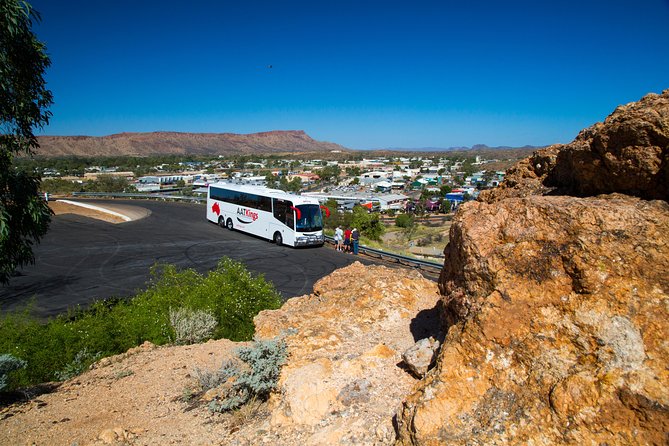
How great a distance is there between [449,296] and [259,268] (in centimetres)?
1416

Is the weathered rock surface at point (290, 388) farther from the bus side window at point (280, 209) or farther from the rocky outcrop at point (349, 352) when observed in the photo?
the bus side window at point (280, 209)

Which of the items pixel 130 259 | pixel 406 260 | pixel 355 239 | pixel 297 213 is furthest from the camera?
pixel 297 213

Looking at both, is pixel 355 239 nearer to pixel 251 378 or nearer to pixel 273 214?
pixel 273 214

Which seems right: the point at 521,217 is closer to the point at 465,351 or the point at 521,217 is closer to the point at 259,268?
the point at 465,351

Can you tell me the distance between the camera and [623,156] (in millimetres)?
4457

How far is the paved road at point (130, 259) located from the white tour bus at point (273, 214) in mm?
605

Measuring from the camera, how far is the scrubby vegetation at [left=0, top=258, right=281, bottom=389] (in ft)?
26.6

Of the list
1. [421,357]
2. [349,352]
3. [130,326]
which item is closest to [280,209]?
[130,326]

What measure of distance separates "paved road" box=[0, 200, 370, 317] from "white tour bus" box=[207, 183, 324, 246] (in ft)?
1.98

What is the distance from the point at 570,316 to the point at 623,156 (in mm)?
1897

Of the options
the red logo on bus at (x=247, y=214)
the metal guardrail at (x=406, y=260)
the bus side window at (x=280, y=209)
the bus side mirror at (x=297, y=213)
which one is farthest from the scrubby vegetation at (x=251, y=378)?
the red logo on bus at (x=247, y=214)

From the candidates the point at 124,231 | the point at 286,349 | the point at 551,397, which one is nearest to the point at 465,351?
the point at 551,397

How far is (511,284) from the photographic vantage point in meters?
4.14

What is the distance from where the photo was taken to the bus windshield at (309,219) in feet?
73.0
